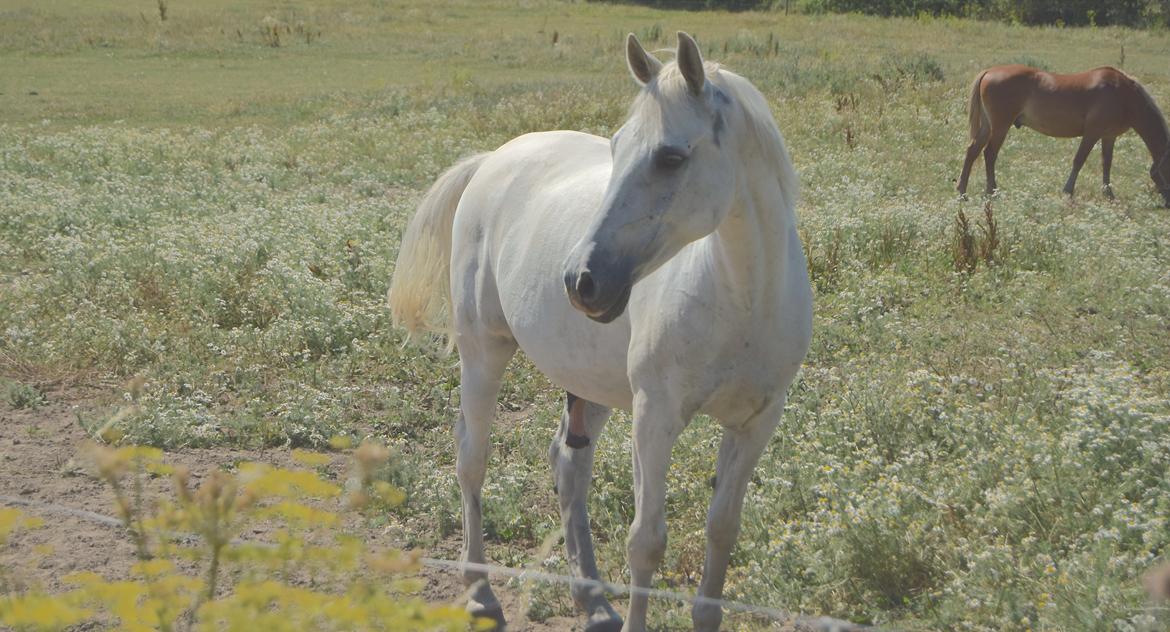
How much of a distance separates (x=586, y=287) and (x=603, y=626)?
5.57 feet

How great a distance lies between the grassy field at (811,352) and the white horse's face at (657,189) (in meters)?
1.30

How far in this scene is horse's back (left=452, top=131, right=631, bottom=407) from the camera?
13.5ft

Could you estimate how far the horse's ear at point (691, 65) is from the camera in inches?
122

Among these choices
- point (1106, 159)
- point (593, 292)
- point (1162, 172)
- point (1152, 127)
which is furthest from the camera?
point (1152, 127)

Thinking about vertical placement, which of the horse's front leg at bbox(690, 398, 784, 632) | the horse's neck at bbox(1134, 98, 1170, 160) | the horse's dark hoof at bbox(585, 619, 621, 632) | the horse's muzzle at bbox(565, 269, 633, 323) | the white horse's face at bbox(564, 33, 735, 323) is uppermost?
the white horse's face at bbox(564, 33, 735, 323)

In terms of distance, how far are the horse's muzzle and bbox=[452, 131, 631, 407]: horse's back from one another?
2.33 ft

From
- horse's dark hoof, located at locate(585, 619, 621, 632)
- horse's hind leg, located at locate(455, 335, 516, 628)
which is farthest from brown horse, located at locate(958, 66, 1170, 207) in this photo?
horse's dark hoof, located at locate(585, 619, 621, 632)

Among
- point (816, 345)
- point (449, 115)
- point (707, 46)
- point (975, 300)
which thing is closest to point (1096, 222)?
point (975, 300)

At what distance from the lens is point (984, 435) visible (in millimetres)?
4922

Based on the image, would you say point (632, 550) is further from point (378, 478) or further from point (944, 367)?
point (944, 367)

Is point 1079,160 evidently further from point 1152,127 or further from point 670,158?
point 670,158

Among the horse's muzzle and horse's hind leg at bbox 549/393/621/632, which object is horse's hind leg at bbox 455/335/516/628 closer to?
horse's hind leg at bbox 549/393/621/632

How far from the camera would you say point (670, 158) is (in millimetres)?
3164

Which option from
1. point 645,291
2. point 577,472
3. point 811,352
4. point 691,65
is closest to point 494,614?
point 577,472
